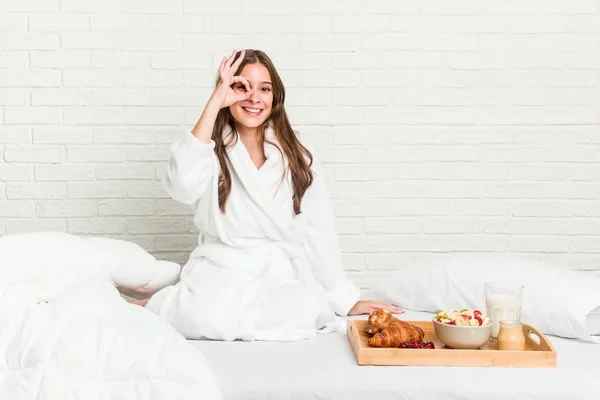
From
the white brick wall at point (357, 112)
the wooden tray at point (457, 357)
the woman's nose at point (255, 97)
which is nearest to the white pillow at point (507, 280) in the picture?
the wooden tray at point (457, 357)

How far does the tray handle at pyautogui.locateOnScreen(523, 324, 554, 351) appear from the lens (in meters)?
2.11

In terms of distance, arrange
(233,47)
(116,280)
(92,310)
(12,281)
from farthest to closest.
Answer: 1. (233,47)
2. (116,280)
3. (12,281)
4. (92,310)

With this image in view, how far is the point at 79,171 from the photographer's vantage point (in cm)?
322

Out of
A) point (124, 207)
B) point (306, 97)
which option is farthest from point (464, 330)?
point (124, 207)

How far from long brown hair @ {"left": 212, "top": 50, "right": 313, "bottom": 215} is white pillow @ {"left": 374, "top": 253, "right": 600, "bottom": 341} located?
1.55 feet

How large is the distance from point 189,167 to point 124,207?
836 millimetres

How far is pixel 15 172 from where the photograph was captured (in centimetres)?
321

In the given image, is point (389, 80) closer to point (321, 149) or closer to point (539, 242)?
point (321, 149)

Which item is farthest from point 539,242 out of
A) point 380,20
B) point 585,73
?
point 380,20

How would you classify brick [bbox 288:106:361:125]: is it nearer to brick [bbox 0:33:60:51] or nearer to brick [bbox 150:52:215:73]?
brick [bbox 150:52:215:73]

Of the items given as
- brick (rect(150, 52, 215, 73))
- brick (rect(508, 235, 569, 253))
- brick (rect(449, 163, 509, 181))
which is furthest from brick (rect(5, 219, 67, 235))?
brick (rect(508, 235, 569, 253))

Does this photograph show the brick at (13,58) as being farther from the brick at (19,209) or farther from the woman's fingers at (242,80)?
the woman's fingers at (242,80)

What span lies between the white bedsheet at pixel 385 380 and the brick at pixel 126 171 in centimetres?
128

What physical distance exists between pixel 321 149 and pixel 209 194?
74 cm
